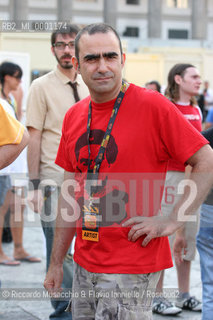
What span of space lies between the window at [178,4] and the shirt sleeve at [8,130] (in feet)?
198

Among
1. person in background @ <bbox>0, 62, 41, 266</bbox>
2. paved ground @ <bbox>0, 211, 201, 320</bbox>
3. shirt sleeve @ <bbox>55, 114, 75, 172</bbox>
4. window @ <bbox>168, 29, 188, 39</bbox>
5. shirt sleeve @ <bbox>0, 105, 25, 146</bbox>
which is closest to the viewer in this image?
shirt sleeve @ <bbox>55, 114, 75, 172</bbox>

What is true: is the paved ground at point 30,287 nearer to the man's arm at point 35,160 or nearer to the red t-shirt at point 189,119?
the man's arm at point 35,160

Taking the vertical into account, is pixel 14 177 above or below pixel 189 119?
below

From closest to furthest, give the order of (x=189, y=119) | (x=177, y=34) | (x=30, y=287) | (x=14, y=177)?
(x=189, y=119) < (x=30, y=287) < (x=14, y=177) < (x=177, y=34)

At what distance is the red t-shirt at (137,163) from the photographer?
7.02ft

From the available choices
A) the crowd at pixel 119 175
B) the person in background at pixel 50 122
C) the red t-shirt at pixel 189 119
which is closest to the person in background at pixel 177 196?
the red t-shirt at pixel 189 119

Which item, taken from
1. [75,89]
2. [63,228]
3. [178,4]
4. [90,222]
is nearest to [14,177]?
[75,89]

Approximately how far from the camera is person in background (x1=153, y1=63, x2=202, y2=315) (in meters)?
4.06

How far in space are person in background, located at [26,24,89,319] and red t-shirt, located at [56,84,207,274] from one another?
1461 mm

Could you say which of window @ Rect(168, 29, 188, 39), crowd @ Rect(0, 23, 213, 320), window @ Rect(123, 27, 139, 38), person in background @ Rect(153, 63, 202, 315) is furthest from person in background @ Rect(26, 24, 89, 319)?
window @ Rect(168, 29, 188, 39)

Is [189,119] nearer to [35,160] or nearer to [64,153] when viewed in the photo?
[35,160]

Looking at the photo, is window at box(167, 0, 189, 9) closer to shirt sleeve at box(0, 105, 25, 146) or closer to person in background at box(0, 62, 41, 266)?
person in background at box(0, 62, 41, 266)

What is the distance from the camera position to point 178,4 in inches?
2384

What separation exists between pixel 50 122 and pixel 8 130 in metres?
0.99
